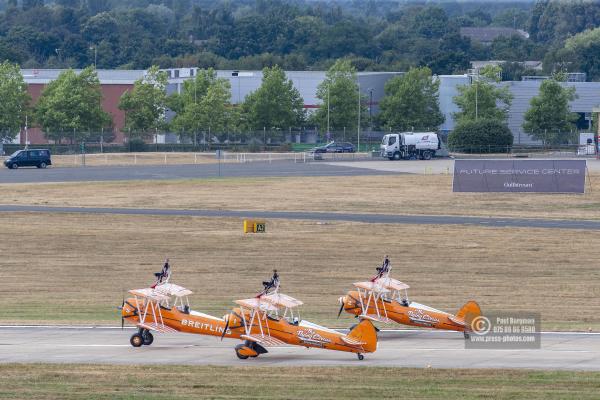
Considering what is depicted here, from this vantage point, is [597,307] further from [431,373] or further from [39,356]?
[39,356]

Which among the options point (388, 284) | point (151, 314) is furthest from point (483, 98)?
point (151, 314)

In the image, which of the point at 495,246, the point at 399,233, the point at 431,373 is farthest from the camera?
the point at 399,233

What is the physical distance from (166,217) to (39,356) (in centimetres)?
3659

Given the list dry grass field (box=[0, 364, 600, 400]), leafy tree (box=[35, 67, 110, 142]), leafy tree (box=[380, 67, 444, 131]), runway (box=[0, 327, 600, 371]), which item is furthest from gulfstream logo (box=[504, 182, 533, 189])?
leafy tree (box=[380, 67, 444, 131])

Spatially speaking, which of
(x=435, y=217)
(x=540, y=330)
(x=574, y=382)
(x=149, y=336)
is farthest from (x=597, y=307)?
(x=435, y=217)

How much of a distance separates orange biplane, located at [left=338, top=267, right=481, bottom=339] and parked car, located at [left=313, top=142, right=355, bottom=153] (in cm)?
9668

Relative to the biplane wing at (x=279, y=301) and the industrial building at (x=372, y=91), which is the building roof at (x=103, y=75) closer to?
the industrial building at (x=372, y=91)

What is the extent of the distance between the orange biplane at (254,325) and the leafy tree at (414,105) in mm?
121107

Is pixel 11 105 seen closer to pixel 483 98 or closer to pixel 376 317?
pixel 483 98

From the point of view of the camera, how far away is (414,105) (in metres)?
150

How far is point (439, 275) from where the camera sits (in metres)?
44.8

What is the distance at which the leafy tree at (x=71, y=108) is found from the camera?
439 ft

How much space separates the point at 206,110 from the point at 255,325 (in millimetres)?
113619

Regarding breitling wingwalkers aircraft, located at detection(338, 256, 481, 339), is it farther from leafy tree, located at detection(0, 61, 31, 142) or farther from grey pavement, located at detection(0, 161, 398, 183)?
leafy tree, located at detection(0, 61, 31, 142)
